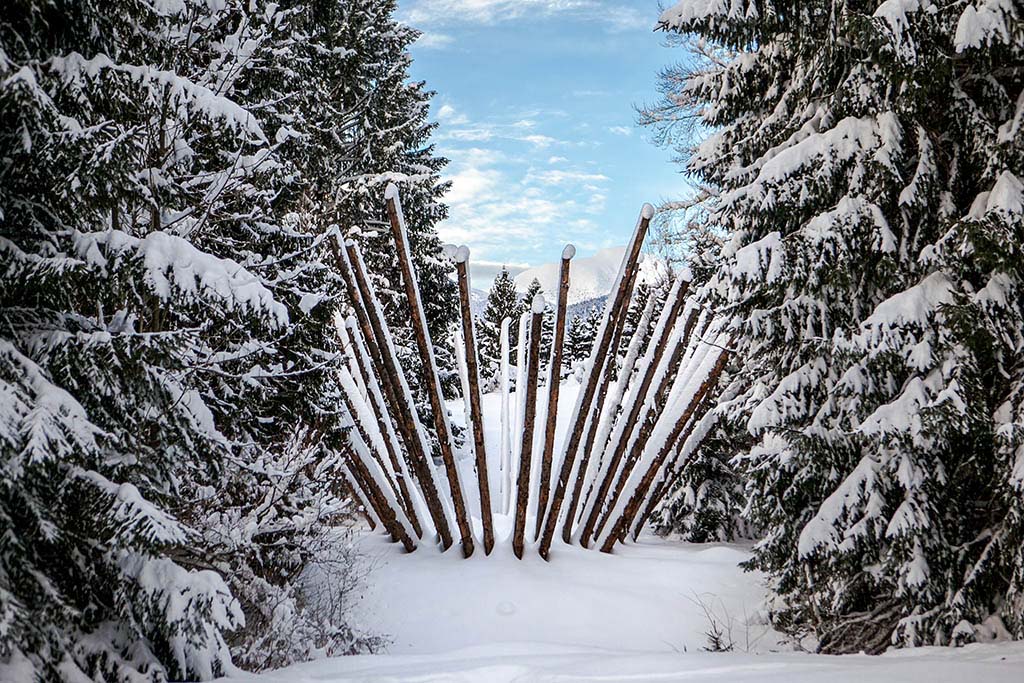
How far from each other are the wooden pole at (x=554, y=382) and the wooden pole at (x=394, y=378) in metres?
1.09

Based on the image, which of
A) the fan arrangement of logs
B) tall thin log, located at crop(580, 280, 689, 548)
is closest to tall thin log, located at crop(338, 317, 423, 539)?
the fan arrangement of logs

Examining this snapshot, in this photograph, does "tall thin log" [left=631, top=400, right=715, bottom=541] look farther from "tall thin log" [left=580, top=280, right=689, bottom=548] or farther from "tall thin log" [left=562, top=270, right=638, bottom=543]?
"tall thin log" [left=562, top=270, right=638, bottom=543]

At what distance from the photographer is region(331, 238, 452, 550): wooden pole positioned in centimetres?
815

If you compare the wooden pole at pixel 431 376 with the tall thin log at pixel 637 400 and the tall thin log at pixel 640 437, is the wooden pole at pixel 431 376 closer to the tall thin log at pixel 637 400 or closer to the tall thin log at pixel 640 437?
the tall thin log at pixel 637 400

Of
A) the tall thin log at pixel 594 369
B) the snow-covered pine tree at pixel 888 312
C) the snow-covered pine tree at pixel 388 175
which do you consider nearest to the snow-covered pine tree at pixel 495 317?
the snow-covered pine tree at pixel 388 175

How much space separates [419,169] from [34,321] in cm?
1094

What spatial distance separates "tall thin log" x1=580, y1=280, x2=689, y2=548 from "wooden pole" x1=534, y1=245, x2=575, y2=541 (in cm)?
66

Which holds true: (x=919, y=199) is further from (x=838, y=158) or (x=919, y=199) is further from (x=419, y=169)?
(x=419, y=169)

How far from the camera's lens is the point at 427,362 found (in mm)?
8172

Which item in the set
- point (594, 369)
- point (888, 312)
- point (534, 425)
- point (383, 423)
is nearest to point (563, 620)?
point (534, 425)

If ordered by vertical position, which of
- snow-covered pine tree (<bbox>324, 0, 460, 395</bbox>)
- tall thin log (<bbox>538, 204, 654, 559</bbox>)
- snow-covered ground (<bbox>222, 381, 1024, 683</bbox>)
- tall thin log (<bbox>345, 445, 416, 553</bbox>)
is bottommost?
snow-covered ground (<bbox>222, 381, 1024, 683</bbox>)

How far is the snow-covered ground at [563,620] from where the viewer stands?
4340mm

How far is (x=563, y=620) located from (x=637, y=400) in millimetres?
2841

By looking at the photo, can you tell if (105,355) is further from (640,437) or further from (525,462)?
(640,437)
